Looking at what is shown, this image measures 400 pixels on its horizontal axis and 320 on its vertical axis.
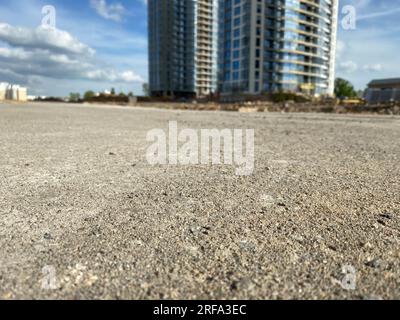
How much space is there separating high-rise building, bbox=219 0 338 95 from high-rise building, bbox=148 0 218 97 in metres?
25.2

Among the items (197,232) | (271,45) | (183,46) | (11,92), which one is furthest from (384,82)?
(197,232)

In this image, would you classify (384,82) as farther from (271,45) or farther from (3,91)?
(3,91)

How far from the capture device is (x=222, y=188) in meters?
3.41

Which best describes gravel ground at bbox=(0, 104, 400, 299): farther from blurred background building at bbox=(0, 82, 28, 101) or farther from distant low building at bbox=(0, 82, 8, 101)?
blurred background building at bbox=(0, 82, 28, 101)

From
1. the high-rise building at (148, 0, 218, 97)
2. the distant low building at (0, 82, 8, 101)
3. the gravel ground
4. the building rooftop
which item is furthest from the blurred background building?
the building rooftop

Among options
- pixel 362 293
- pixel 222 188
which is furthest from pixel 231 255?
pixel 222 188

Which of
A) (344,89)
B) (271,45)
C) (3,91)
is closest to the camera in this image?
(3,91)

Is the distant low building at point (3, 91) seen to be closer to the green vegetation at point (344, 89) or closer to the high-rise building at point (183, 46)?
the high-rise building at point (183, 46)

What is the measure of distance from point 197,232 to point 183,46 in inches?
4389

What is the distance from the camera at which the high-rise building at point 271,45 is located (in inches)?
2726

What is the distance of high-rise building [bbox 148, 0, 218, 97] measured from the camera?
102m

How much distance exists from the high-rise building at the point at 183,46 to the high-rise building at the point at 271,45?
25245 mm

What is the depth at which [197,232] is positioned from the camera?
2260mm
